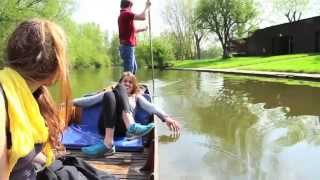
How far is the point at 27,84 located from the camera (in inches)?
66.9

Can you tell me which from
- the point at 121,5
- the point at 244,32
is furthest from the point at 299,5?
the point at 121,5

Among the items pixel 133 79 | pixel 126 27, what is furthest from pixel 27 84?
pixel 126 27

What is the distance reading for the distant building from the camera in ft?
114

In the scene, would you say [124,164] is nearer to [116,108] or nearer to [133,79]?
[116,108]

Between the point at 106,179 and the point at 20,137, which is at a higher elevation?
the point at 20,137

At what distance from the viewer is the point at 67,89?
5.99ft

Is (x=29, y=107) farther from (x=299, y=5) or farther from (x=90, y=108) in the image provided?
(x=299, y=5)

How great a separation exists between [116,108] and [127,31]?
7.93 feet

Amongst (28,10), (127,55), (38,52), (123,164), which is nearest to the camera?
(38,52)

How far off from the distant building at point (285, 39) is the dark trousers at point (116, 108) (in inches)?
1215

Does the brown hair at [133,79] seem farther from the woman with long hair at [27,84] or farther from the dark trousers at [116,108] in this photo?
the woman with long hair at [27,84]

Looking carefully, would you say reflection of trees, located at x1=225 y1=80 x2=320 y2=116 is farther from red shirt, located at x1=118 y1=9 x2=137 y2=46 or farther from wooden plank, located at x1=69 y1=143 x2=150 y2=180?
wooden plank, located at x1=69 y1=143 x2=150 y2=180

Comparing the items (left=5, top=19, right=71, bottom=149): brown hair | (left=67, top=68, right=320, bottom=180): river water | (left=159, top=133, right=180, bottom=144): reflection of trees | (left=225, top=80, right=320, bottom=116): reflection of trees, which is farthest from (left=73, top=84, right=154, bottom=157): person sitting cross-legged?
(left=225, top=80, right=320, bottom=116): reflection of trees

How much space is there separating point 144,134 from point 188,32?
61.2 metres
